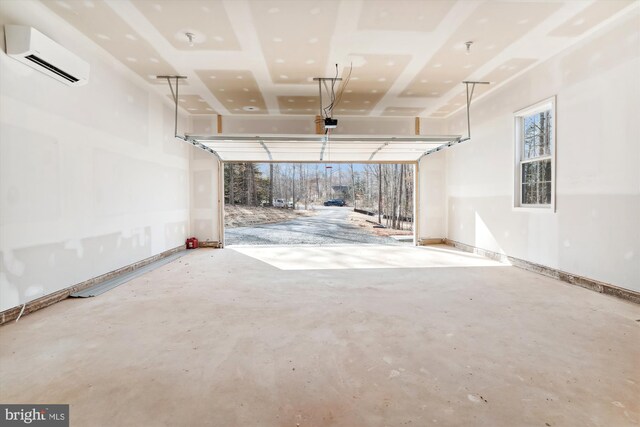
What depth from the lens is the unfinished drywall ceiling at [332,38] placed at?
3.43 meters

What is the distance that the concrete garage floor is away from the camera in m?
1.76

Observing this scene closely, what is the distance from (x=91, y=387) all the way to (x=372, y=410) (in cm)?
181

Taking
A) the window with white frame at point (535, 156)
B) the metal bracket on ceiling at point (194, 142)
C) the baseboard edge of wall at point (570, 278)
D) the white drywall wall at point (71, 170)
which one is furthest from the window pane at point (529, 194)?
the white drywall wall at point (71, 170)

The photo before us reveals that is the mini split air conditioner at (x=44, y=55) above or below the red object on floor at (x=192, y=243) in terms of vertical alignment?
above

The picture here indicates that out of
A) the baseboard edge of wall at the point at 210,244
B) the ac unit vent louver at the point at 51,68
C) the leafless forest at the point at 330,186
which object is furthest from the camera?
the leafless forest at the point at 330,186

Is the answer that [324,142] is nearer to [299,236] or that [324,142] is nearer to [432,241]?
[432,241]

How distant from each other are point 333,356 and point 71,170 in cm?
409

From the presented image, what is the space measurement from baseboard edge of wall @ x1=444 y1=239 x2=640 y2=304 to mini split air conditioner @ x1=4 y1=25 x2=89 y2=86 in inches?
287

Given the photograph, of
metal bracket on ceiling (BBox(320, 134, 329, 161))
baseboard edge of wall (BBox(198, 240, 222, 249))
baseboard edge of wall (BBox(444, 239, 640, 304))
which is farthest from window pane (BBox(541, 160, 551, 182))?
baseboard edge of wall (BBox(198, 240, 222, 249))

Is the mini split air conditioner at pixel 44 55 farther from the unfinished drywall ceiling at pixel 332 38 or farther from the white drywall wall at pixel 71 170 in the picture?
the unfinished drywall ceiling at pixel 332 38

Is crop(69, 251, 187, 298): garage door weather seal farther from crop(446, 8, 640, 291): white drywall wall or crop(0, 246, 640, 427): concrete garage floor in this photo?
crop(446, 8, 640, 291): white drywall wall

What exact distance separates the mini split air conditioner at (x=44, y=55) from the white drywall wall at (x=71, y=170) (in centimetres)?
11

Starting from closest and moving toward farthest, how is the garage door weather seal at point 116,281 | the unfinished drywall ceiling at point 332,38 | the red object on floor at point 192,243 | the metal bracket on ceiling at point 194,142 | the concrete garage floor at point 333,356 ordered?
the concrete garage floor at point 333,356 → the unfinished drywall ceiling at point 332,38 → the garage door weather seal at point 116,281 → the metal bracket on ceiling at point 194,142 → the red object on floor at point 192,243

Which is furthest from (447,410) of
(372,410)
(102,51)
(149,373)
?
(102,51)
